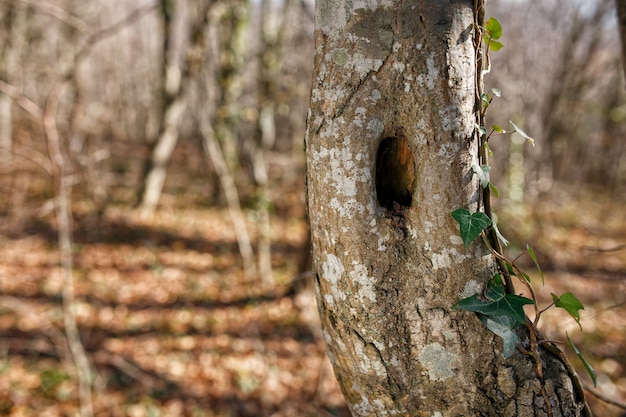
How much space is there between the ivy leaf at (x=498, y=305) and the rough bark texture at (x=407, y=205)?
28mm

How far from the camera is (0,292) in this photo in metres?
5.53

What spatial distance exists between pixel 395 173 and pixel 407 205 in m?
0.09

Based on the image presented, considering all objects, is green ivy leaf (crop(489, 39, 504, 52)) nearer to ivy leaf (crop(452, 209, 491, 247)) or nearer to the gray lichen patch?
ivy leaf (crop(452, 209, 491, 247))

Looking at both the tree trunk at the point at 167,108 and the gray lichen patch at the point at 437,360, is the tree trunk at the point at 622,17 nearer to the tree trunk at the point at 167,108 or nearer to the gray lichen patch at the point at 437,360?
the gray lichen patch at the point at 437,360

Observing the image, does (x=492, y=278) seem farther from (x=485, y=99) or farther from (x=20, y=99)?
(x=20, y=99)

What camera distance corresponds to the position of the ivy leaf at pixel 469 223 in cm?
97

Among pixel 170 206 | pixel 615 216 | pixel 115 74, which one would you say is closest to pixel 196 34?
pixel 170 206

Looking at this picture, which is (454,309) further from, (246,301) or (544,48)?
(544,48)

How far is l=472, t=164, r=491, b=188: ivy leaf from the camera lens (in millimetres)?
1022

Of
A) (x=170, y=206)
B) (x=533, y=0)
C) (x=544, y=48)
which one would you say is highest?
(x=533, y=0)

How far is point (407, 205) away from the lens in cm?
106

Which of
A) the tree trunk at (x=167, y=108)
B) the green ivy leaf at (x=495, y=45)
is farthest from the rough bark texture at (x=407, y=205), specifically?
the tree trunk at (x=167, y=108)

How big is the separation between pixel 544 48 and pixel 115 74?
16436 mm

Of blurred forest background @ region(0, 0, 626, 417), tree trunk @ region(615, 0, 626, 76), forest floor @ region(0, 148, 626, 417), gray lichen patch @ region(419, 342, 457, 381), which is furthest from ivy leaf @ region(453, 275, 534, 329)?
forest floor @ region(0, 148, 626, 417)
